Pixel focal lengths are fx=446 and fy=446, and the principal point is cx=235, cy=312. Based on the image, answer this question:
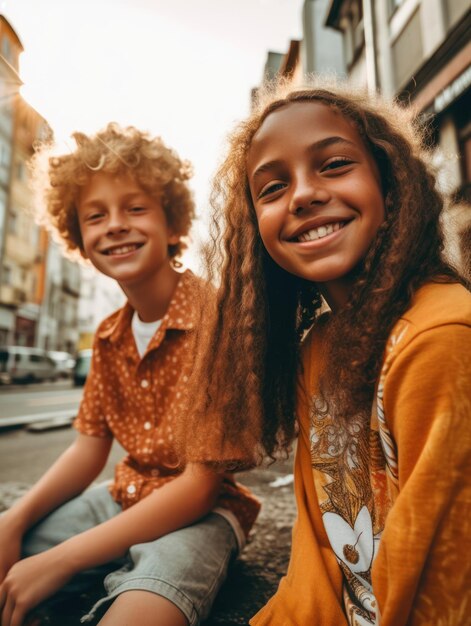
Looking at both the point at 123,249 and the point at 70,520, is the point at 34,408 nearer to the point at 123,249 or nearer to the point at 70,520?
the point at 70,520

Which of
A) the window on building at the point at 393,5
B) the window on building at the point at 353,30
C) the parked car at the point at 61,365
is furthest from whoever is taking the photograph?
the parked car at the point at 61,365

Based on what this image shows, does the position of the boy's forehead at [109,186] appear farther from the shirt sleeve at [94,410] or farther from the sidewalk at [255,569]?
the sidewalk at [255,569]

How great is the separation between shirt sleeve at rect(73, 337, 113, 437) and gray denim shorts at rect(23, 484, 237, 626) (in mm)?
278

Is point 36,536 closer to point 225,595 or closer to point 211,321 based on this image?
point 225,595

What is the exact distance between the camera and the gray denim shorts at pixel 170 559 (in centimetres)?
105

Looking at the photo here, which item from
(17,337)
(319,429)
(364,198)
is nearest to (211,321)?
(319,429)

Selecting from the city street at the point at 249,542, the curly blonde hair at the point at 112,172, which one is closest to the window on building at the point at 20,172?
the city street at the point at 249,542

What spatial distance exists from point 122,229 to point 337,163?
0.85 m

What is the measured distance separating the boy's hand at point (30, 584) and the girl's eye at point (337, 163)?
119 cm

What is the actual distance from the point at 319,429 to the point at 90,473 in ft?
3.38

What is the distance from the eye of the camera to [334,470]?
1.02 metres

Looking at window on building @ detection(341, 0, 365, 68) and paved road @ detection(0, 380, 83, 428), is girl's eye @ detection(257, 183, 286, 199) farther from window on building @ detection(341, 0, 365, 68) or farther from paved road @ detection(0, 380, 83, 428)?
window on building @ detection(341, 0, 365, 68)

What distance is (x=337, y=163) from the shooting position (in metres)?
1.03

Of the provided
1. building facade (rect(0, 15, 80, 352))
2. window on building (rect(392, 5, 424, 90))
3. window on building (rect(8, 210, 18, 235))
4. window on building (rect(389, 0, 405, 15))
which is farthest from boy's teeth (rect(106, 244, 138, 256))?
window on building (rect(8, 210, 18, 235))
